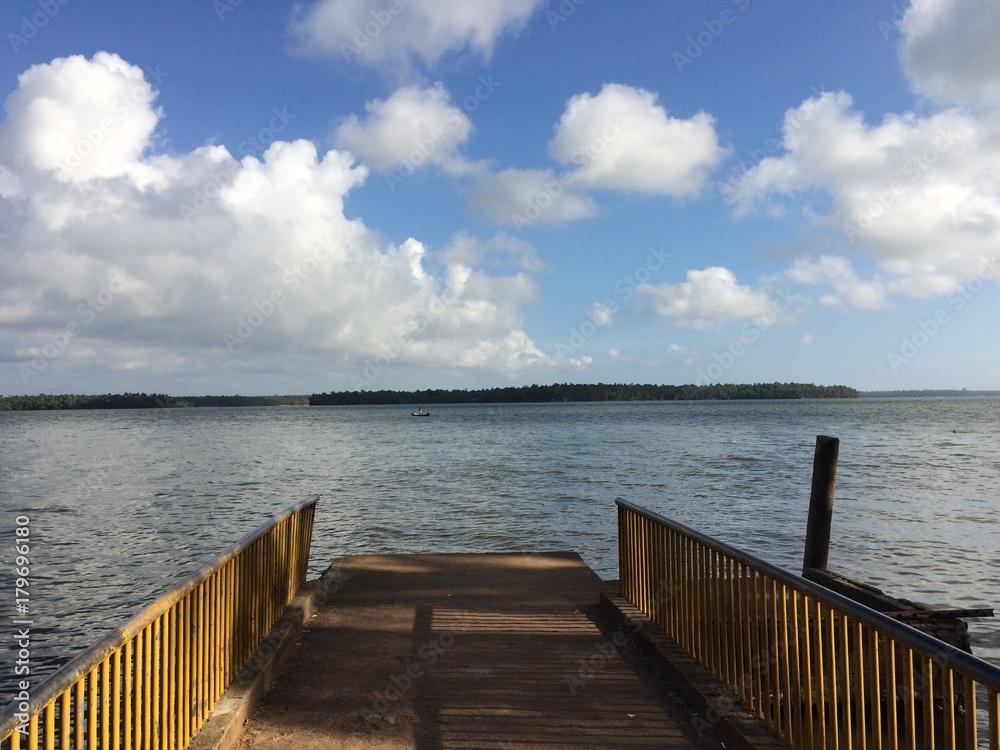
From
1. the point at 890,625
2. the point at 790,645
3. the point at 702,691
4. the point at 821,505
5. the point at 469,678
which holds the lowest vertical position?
the point at 469,678

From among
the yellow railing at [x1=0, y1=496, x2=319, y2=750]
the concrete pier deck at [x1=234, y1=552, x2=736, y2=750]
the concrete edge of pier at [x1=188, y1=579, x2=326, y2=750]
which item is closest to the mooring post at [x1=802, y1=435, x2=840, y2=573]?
the concrete pier deck at [x1=234, y1=552, x2=736, y2=750]

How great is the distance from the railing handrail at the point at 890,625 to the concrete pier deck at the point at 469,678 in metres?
1.20

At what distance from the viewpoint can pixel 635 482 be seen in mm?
29719

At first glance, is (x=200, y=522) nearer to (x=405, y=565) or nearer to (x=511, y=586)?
(x=405, y=565)

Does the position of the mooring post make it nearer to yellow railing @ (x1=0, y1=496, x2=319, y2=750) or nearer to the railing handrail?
the railing handrail

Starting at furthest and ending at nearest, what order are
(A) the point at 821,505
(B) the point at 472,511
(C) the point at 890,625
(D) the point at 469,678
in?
1. (B) the point at 472,511
2. (A) the point at 821,505
3. (D) the point at 469,678
4. (C) the point at 890,625

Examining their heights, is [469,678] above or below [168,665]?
below

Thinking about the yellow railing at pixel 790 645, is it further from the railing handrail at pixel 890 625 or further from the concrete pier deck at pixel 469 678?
the concrete pier deck at pixel 469 678

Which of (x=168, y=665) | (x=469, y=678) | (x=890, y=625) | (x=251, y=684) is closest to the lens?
(x=890, y=625)

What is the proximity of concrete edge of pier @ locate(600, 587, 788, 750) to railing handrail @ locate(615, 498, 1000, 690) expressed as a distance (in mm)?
965

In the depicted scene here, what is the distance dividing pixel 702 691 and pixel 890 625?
6.94 ft

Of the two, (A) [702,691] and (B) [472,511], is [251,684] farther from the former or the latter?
(B) [472,511]

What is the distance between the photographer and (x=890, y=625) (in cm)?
345

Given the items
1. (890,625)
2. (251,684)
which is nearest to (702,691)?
(890,625)
